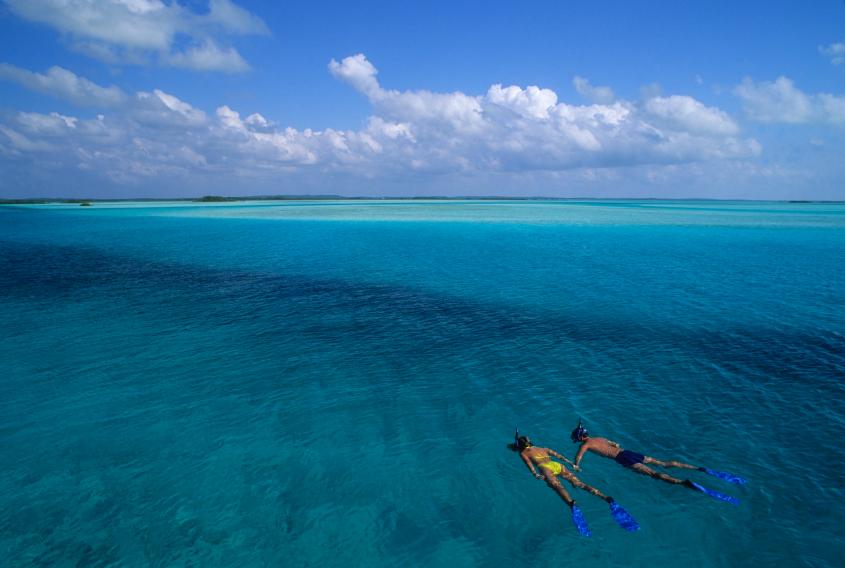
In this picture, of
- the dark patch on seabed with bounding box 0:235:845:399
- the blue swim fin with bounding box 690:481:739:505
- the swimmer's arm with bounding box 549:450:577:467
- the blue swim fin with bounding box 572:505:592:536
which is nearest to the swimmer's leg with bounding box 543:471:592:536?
the blue swim fin with bounding box 572:505:592:536

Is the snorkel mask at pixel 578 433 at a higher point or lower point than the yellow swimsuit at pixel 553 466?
higher

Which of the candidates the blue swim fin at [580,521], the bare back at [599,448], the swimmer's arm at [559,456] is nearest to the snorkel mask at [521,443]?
the swimmer's arm at [559,456]

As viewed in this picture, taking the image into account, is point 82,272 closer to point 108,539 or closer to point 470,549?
point 108,539

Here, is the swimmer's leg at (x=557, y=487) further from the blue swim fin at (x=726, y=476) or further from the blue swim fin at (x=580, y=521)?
the blue swim fin at (x=726, y=476)

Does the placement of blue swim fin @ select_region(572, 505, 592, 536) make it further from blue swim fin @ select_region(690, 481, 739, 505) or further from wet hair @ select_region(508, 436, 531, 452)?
blue swim fin @ select_region(690, 481, 739, 505)

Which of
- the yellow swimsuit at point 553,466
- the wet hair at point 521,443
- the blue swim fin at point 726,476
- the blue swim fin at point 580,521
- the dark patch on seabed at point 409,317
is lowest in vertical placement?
the blue swim fin at point 580,521

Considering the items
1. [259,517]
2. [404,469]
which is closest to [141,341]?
[259,517]
